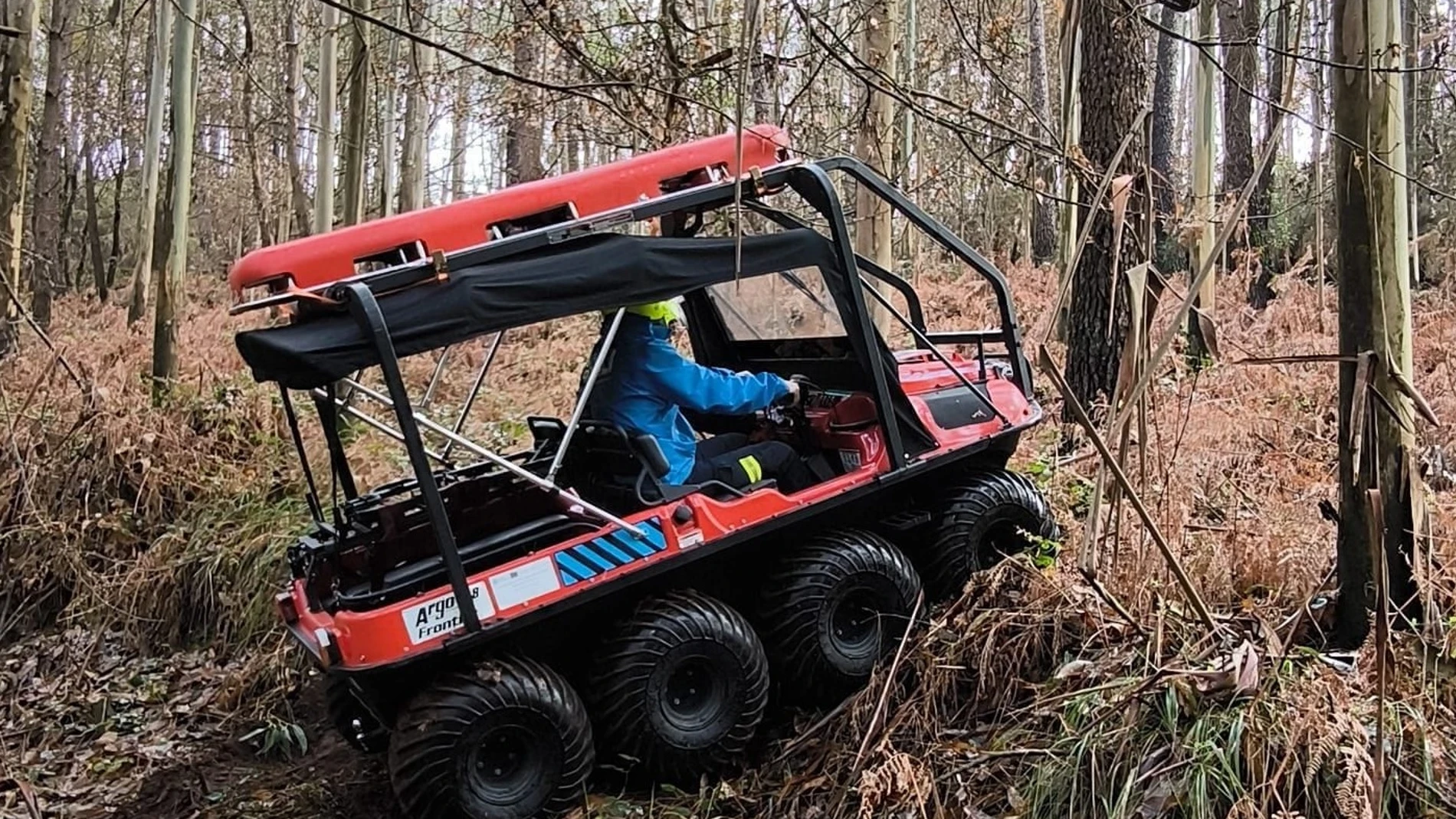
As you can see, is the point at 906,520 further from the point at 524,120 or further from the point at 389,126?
the point at 389,126

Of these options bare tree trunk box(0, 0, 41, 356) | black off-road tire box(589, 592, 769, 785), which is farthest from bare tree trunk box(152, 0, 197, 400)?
black off-road tire box(589, 592, 769, 785)

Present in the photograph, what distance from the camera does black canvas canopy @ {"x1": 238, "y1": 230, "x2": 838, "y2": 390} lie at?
12.3 feet

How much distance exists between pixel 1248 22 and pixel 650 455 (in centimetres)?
1164

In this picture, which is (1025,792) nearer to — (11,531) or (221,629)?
(221,629)

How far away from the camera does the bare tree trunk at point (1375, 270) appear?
327 cm

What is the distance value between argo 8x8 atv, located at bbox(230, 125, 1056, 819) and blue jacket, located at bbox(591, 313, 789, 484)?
127mm

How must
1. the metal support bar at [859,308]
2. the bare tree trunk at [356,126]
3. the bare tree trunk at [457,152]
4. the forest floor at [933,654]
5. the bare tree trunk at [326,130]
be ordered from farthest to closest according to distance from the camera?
the bare tree trunk at [457,152], the bare tree trunk at [326,130], the bare tree trunk at [356,126], the metal support bar at [859,308], the forest floor at [933,654]

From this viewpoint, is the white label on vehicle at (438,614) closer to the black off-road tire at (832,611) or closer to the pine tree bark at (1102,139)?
the black off-road tire at (832,611)

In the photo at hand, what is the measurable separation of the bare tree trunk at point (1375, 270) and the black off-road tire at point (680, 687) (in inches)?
86.3

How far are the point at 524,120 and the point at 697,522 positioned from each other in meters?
5.48

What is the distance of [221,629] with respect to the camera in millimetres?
6512

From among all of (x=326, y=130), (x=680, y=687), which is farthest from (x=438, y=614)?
(x=326, y=130)

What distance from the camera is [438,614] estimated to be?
396 centimetres

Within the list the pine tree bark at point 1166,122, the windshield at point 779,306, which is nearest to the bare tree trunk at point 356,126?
the windshield at point 779,306
